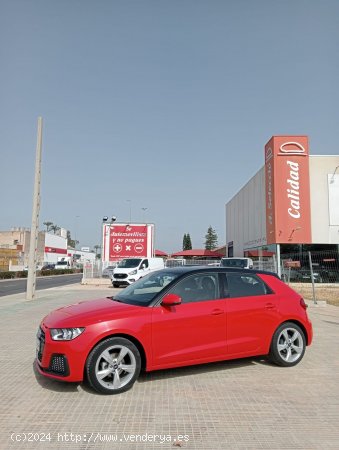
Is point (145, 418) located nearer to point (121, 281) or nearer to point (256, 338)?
point (256, 338)

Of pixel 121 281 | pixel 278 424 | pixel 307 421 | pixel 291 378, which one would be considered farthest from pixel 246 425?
pixel 121 281

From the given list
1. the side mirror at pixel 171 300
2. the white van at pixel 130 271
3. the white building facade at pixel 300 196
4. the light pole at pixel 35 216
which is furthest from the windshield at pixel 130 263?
the side mirror at pixel 171 300

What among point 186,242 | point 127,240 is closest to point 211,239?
point 186,242

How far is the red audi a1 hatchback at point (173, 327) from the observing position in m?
4.70

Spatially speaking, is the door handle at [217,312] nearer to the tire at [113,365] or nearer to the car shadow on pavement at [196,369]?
the car shadow on pavement at [196,369]

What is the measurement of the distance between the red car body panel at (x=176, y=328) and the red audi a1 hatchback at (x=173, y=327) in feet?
0.04

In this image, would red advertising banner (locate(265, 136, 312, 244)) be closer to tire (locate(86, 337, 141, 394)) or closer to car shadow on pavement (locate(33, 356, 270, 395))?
car shadow on pavement (locate(33, 356, 270, 395))

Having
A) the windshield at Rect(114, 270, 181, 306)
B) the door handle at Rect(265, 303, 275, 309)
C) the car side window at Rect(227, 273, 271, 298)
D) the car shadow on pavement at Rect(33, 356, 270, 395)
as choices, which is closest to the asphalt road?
the windshield at Rect(114, 270, 181, 306)

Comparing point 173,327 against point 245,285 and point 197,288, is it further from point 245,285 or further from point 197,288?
point 245,285

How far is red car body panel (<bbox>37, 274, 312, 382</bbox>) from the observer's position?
4695mm

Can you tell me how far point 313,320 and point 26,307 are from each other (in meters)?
9.19

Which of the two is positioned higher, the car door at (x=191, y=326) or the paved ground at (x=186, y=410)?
the car door at (x=191, y=326)

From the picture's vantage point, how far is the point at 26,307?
1361 cm

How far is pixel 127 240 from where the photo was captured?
35.2m
